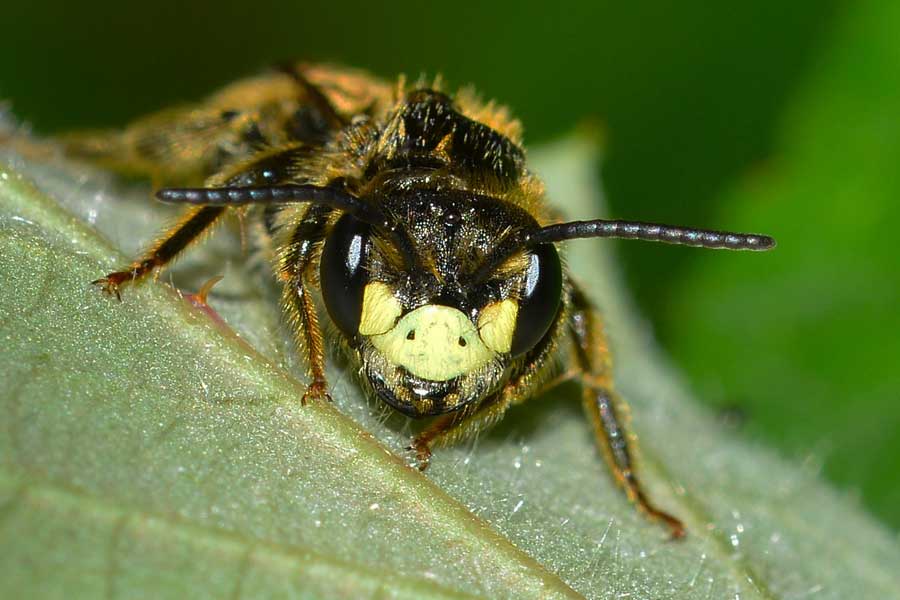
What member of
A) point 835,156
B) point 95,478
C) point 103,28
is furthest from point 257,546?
point 103,28

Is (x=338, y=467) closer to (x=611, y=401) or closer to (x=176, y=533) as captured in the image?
→ (x=176, y=533)

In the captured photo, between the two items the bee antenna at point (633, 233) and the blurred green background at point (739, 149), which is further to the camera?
the blurred green background at point (739, 149)

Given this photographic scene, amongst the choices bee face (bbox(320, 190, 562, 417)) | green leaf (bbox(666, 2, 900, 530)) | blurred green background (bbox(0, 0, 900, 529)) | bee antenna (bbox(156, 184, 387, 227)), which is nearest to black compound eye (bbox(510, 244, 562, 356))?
bee face (bbox(320, 190, 562, 417))

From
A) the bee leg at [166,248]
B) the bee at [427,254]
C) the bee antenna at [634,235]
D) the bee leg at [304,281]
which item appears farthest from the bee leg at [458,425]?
the bee leg at [166,248]

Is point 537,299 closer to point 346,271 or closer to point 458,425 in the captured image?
point 458,425

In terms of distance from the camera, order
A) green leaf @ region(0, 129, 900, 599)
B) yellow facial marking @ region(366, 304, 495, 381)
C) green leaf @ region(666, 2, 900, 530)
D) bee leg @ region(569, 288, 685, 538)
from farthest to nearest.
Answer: green leaf @ region(666, 2, 900, 530) → bee leg @ region(569, 288, 685, 538) → yellow facial marking @ region(366, 304, 495, 381) → green leaf @ region(0, 129, 900, 599)

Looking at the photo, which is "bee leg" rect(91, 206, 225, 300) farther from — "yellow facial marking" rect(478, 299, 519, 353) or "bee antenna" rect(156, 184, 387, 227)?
"yellow facial marking" rect(478, 299, 519, 353)

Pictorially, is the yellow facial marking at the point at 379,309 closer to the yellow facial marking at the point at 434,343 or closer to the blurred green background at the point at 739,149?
the yellow facial marking at the point at 434,343

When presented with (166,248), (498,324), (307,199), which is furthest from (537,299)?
(166,248)
